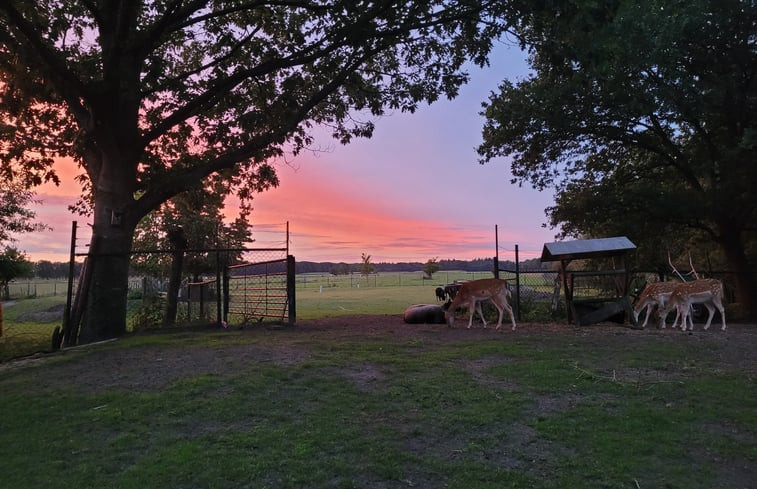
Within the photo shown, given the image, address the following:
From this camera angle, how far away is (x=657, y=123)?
17.3 metres

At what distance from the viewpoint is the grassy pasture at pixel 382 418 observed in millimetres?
4238

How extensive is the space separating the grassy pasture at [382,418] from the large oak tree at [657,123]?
6.98 m

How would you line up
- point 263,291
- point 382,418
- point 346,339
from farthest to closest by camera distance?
point 263,291, point 346,339, point 382,418

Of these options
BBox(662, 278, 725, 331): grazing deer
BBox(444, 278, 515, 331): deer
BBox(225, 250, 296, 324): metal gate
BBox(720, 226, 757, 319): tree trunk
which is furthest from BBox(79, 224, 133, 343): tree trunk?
BBox(720, 226, 757, 319): tree trunk

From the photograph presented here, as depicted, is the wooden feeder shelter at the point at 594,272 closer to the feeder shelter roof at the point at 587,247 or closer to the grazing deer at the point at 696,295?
the feeder shelter roof at the point at 587,247

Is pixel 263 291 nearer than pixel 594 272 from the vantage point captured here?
No

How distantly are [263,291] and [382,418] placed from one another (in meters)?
10.5

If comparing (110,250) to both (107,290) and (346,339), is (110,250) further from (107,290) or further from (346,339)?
(346,339)

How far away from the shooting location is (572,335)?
11859 millimetres

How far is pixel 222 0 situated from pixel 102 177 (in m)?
5.64

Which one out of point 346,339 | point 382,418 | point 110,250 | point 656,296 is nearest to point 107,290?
point 110,250

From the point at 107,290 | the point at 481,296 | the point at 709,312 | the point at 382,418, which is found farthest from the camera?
the point at 481,296

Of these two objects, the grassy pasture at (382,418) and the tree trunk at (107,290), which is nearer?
the grassy pasture at (382,418)

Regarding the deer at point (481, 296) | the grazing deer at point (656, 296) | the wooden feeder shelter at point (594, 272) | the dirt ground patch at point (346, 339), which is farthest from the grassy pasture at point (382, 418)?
the deer at point (481, 296)
